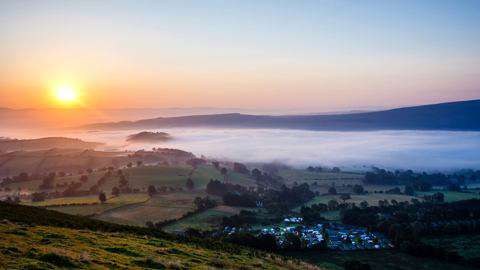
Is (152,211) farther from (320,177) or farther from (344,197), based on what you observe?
(320,177)

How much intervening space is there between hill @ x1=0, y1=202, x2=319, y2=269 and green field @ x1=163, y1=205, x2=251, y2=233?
40.9 m

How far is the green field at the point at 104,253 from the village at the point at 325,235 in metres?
31.8

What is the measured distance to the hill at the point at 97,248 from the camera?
1938 centimetres

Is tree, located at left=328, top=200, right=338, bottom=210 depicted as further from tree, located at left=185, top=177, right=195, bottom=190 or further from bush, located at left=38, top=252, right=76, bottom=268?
bush, located at left=38, top=252, right=76, bottom=268

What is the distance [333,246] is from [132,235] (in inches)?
1593

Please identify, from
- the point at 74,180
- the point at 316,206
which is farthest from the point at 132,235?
the point at 74,180

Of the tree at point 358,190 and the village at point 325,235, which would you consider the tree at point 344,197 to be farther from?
the village at point 325,235

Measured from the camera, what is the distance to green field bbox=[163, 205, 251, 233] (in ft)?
253

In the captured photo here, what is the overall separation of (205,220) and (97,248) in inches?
2414

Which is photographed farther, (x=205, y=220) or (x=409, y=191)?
(x=409, y=191)

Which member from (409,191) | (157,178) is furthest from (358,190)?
(157,178)

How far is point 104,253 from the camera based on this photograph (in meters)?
23.2

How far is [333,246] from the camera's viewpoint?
64.0 meters

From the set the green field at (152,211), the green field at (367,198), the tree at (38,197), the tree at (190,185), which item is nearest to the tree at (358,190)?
the green field at (367,198)
